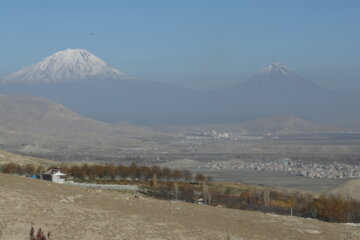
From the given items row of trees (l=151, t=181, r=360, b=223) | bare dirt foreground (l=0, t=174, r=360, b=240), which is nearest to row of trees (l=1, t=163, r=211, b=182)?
row of trees (l=151, t=181, r=360, b=223)

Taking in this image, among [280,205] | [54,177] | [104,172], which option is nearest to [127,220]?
[54,177]

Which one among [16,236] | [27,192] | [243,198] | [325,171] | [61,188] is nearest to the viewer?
[16,236]

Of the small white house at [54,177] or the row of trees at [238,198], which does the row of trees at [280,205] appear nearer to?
the row of trees at [238,198]

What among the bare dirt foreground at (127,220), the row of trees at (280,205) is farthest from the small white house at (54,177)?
the bare dirt foreground at (127,220)

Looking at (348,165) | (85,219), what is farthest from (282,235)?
(348,165)

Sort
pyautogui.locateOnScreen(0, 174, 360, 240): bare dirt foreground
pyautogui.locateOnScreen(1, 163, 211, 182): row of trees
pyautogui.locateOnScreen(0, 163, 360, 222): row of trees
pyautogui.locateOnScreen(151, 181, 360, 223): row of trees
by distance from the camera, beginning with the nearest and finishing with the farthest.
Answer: pyautogui.locateOnScreen(0, 174, 360, 240): bare dirt foreground → pyautogui.locateOnScreen(151, 181, 360, 223): row of trees → pyautogui.locateOnScreen(0, 163, 360, 222): row of trees → pyautogui.locateOnScreen(1, 163, 211, 182): row of trees

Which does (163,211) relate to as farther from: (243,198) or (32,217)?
(243,198)

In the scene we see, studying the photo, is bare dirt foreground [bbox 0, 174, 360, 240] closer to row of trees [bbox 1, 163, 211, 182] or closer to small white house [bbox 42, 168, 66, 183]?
small white house [bbox 42, 168, 66, 183]

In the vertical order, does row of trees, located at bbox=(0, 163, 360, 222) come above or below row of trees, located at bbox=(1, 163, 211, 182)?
below
